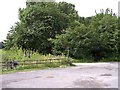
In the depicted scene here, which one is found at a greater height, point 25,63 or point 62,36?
point 62,36

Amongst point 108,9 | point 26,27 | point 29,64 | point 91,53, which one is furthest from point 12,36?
point 108,9

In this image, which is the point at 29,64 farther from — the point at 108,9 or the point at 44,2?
the point at 108,9

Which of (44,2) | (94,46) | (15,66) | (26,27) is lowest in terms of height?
(15,66)

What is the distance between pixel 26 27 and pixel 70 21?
574 centimetres

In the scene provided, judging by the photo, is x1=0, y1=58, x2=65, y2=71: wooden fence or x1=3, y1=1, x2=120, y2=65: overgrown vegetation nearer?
x1=0, y1=58, x2=65, y2=71: wooden fence

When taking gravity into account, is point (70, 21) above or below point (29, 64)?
above

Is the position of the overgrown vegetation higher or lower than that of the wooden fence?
higher

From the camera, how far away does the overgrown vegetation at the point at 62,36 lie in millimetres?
28938

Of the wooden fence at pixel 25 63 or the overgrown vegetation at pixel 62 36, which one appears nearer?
the wooden fence at pixel 25 63

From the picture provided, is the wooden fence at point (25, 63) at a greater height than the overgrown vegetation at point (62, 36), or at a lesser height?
lesser

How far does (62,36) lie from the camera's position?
29.4m

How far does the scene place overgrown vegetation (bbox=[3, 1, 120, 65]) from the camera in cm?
2894

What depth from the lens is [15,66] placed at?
1959cm

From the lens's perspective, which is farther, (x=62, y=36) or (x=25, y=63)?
(x=62, y=36)
